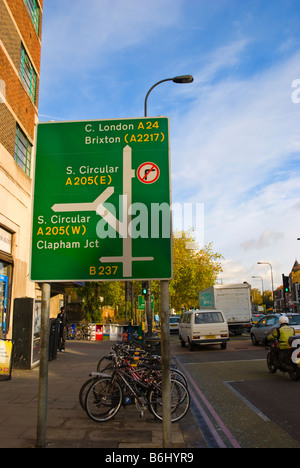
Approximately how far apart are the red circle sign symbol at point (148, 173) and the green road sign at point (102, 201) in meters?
0.01

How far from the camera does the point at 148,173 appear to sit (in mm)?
5301

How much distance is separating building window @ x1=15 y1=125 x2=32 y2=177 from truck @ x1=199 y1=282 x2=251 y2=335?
1521 cm

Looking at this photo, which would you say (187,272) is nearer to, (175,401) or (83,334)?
(83,334)

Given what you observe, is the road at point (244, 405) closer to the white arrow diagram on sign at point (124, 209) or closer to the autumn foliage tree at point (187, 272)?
the white arrow diagram on sign at point (124, 209)

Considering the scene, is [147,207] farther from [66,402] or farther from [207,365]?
[207,365]

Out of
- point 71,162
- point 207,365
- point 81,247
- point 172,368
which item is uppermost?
point 71,162

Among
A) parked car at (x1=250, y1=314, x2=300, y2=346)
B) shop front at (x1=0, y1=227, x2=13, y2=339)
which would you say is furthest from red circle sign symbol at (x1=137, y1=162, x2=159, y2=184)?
parked car at (x1=250, y1=314, x2=300, y2=346)

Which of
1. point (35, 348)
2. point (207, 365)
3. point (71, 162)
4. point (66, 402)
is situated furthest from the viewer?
point (207, 365)

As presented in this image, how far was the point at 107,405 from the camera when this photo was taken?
21.3 ft

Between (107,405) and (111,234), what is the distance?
2963mm

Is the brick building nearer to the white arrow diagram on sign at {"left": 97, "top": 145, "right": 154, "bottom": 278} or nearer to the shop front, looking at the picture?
the shop front
